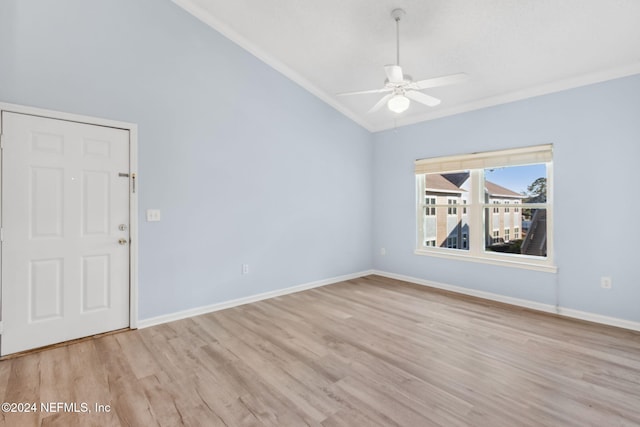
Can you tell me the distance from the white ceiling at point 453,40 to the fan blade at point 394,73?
848 millimetres

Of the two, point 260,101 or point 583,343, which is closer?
point 583,343

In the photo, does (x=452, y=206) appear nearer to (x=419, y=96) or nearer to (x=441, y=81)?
(x=419, y=96)

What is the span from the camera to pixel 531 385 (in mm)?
2127

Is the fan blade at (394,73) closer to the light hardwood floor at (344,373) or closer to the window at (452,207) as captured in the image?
the light hardwood floor at (344,373)

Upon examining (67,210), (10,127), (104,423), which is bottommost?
(104,423)

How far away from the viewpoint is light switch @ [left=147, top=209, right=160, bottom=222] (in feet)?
10.6

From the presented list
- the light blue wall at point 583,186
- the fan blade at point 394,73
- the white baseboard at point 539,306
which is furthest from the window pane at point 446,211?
the fan blade at point 394,73

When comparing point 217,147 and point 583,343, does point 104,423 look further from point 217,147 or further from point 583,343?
point 583,343

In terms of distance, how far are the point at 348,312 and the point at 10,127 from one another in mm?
3743

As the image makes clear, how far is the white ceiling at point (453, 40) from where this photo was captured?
275cm

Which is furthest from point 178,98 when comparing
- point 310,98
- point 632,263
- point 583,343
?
point 632,263

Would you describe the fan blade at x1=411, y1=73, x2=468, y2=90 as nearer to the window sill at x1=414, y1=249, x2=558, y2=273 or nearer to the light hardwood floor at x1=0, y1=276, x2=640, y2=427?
the light hardwood floor at x1=0, y1=276, x2=640, y2=427

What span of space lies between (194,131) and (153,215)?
108cm

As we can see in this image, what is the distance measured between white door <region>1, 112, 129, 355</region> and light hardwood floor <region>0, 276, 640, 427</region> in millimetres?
282
